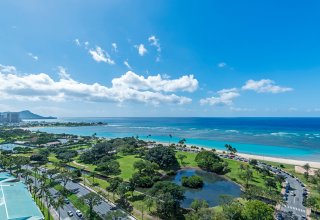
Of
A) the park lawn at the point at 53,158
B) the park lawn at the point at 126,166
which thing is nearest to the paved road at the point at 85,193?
the park lawn at the point at 126,166

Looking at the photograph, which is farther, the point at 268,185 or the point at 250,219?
the point at 268,185

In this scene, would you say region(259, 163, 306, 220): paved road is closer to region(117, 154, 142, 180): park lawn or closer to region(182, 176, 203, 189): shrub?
region(182, 176, 203, 189): shrub

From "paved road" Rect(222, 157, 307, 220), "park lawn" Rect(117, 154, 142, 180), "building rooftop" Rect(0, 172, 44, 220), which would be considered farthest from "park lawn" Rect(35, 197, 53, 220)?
"paved road" Rect(222, 157, 307, 220)

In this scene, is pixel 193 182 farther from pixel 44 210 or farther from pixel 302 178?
pixel 44 210

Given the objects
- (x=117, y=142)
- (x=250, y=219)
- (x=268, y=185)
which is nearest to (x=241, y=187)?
(x=268, y=185)

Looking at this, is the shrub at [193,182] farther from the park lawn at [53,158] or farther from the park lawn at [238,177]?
the park lawn at [53,158]

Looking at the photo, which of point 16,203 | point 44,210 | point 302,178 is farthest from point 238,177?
point 16,203

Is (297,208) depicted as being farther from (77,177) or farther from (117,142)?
(117,142)
